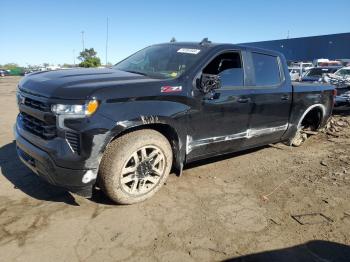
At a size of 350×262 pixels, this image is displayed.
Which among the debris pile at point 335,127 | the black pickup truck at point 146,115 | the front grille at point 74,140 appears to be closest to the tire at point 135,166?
the black pickup truck at point 146,115

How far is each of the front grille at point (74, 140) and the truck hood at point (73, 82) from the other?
350mm

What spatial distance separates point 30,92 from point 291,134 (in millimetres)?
4203

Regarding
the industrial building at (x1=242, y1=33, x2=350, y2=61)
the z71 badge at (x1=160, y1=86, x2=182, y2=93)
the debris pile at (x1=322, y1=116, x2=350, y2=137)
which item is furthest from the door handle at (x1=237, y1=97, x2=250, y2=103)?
the industrial building at (x1=242, y1=33, x2=350, y2=61)

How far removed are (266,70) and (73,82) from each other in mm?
2974

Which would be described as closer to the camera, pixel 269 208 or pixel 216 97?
pixel 269 208

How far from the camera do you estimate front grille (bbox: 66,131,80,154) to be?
3.28 meters

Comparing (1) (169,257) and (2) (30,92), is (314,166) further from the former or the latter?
(2) (30,92)

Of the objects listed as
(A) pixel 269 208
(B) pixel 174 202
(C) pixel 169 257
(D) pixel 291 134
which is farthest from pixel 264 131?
(C) pixel 169 257

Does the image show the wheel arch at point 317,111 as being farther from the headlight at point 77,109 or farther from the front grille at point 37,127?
the front grille at point 37,127

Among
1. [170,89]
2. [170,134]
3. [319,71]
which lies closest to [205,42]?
[170,89]

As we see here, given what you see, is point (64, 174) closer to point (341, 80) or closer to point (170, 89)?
point (170, 89)

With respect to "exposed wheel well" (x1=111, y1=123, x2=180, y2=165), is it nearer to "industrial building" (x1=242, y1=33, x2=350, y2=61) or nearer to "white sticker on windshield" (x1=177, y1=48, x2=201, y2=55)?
"white sticker on windshield" (x1=177, y1=48, x2=201, y2=55)

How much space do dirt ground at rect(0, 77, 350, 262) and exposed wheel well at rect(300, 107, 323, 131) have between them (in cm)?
155

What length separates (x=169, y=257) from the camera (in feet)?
9.62
